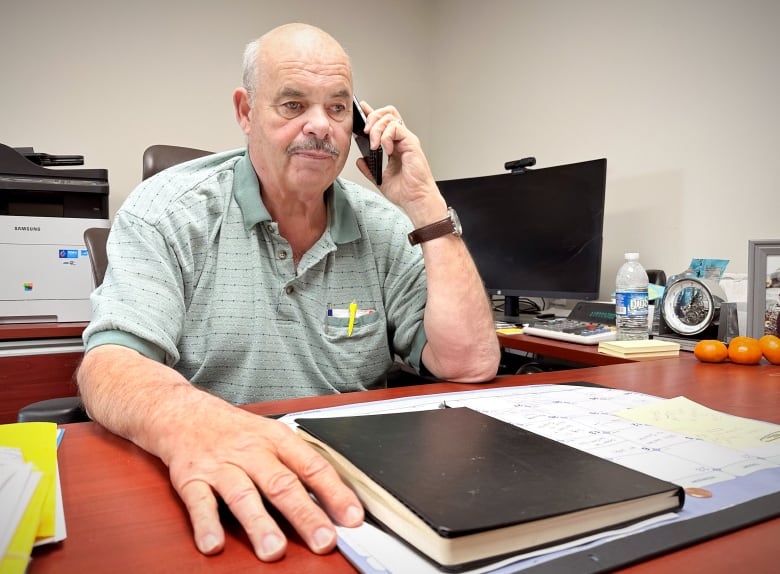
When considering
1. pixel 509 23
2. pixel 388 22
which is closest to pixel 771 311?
pixel 509 23

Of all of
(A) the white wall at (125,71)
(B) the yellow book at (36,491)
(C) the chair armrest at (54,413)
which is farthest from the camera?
(A) the white wall at (125,71)

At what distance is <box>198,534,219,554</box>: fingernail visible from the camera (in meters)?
0.40

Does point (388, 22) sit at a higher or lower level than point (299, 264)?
higher

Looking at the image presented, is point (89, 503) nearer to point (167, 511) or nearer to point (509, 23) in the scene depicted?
point (167, 511)

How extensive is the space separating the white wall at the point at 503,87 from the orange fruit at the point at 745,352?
27.5 inches

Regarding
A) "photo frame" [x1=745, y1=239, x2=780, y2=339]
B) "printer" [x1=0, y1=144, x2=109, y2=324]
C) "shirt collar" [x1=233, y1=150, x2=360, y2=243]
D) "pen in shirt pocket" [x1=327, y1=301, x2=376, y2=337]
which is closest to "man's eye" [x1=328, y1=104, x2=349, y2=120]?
"shirt collar" [x1=233, y1=150, x2=360, y2=243]

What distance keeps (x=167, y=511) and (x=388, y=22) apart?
10.6 ft

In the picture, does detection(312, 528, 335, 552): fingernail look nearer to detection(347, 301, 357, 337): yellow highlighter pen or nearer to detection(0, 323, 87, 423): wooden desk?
detection(347, 301, 357, 337): yellow highlighter pen

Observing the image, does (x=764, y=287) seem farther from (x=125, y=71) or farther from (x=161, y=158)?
(x=125, y=71)

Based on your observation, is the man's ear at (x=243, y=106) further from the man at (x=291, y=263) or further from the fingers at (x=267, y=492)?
the fingers at (x=267, y=492)

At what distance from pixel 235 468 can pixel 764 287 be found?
1.26 meters

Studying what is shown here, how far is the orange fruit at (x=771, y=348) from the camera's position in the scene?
1.15 metres

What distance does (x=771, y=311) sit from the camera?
127 centimetres

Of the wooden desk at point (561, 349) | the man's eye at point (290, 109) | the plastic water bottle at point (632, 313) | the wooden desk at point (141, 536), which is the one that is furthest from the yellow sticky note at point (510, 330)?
the wooden desk at point (141, 536)
